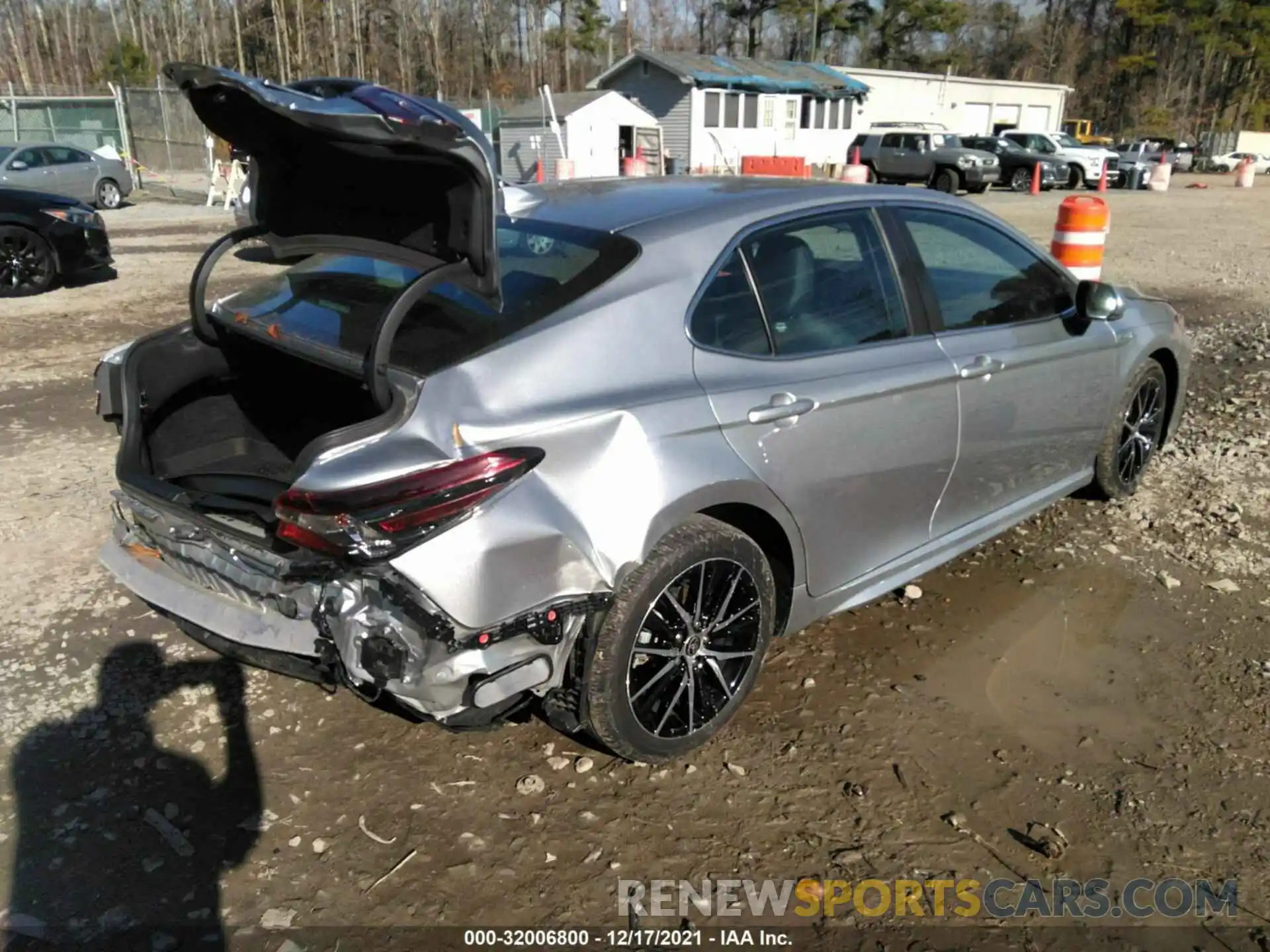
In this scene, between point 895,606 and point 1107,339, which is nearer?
point 895,606

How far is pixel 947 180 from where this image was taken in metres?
28.1

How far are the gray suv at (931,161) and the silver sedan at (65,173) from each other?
2064 centimetres

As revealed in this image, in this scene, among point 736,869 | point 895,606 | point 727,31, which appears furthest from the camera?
point 727,31

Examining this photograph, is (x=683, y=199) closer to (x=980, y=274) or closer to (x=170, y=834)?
(x=980, y=274)

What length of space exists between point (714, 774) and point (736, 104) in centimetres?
3862

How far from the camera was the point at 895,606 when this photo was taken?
13.3ft

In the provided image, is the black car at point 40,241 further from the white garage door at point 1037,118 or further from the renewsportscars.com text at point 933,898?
the white garage door at point 1037,118

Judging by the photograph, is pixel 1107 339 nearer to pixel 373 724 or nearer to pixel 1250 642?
pixel 1250 642

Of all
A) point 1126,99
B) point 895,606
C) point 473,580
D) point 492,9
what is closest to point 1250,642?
point 895,606

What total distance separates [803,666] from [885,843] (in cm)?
94

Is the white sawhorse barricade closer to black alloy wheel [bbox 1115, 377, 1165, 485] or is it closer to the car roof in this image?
the car roof

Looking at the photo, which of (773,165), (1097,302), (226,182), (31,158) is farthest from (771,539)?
(773,165)

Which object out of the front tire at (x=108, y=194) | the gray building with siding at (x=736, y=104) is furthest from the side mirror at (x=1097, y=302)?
the gray building with siding at (x=736, y=104)

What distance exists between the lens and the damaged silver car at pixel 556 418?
2432 millimetres
